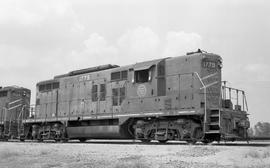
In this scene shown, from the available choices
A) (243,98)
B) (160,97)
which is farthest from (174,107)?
(243,98)

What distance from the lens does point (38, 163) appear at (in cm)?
753

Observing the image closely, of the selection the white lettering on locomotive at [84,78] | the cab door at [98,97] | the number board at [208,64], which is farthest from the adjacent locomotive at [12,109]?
the number board at [208,64]

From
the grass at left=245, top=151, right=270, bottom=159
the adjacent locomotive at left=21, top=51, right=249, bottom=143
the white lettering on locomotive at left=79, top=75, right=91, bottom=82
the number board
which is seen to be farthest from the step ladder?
the white lettering on locomotive at left=79, top=75, right=91, bottom=82

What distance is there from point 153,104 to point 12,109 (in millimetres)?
12411

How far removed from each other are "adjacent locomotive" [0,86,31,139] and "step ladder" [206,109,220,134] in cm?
1298

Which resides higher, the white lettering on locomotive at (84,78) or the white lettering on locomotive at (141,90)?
the white lettering on locomotive at (84,78)

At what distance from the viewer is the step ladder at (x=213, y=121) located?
11443 millimetres

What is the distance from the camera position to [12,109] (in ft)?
72.3

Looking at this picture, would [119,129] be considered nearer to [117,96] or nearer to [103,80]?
[117,96]

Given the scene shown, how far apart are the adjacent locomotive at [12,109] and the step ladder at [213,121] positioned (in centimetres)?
1298

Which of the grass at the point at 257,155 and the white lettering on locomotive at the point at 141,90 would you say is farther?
the white lettering on locomotive at the point at 141,90

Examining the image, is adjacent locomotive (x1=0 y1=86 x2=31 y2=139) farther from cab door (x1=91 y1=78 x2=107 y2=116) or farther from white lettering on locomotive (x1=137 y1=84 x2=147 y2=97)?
white lettering on locomotive (x1=137 y1=84 x2=147 y2=97)

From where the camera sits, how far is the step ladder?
451 inches

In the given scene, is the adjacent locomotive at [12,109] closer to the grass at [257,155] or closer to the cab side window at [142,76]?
the cab side window at [142,76]
